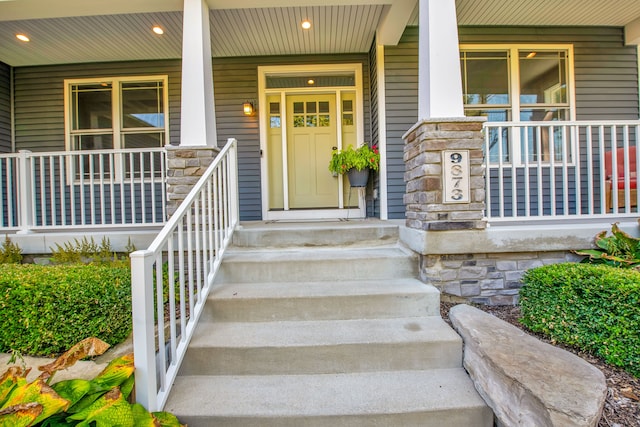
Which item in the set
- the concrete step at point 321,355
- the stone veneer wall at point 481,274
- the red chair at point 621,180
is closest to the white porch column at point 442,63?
the stone veneer wall at point 481,274

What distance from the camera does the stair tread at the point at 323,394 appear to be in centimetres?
156

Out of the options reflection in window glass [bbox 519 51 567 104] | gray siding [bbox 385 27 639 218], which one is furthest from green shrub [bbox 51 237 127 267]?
reflection in window glass [bbox 519 51 567 104]

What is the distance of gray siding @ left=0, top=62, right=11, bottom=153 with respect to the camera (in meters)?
4.66

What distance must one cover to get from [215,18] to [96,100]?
7.93 ft

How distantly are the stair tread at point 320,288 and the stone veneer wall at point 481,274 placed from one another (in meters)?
Result: 0.15

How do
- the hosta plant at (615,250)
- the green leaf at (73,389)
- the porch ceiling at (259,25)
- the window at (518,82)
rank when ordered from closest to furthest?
the green leaf at (73,389), the hosta plant at (615,250), the porch ceiling at (259,25), the window at (518,82)

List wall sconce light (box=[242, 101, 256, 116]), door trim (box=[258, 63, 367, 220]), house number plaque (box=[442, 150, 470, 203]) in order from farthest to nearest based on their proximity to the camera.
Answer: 1. door trim (box=[258, 63, 367, 220])
2. wall sconce light (box=[242, 101, 256, 116])
3. house number plaque (box=[442, 150, 470, 203])

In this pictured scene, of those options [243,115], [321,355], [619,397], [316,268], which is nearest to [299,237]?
[316,268]

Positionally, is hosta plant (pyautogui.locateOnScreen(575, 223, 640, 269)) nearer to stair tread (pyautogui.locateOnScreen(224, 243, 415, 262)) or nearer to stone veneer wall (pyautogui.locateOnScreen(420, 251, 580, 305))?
stone veneer wall (pyautogui.locateOnScreen(420, 251, 580, 305))

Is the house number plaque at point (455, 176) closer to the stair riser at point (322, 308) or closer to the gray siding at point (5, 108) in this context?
the stair riser at point (322, 308)

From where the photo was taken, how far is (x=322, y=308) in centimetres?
219

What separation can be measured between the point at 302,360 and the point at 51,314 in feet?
5.15

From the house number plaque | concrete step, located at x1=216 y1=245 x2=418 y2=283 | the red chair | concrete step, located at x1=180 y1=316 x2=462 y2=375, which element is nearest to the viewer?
concrete step, located at x1=180 y1=316 x2=462 y2=375

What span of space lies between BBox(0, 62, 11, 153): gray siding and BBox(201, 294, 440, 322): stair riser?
16.1 feet
